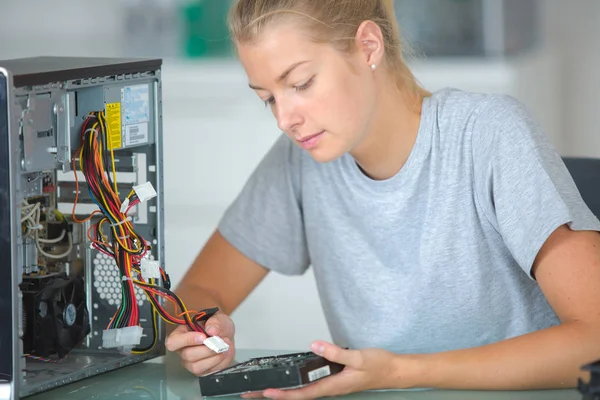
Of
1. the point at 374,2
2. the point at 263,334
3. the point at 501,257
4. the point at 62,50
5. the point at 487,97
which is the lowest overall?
the point at 263,334

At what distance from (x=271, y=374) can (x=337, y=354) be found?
9 cm

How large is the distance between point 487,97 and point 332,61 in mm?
281

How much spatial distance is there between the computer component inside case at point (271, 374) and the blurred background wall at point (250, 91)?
198 centimetres

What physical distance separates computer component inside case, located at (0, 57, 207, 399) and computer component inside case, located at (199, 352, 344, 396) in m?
0.16

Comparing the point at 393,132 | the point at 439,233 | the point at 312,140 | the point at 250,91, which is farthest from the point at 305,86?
the point at 250,91

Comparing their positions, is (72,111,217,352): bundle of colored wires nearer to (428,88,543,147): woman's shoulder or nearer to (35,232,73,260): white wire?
A: (35,232,73,260): white wire

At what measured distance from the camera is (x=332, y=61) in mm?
1380

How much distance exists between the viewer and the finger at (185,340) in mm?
1346

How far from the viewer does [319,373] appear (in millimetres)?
1173


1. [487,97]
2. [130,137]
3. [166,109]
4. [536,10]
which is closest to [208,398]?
[130,137]

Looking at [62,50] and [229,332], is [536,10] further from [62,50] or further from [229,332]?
[229,332]

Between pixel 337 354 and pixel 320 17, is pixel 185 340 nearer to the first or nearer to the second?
pixel 337 354

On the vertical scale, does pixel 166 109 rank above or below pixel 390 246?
above

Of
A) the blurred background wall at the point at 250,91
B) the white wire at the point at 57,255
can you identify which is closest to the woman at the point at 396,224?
the white wire at the point at 57,255
